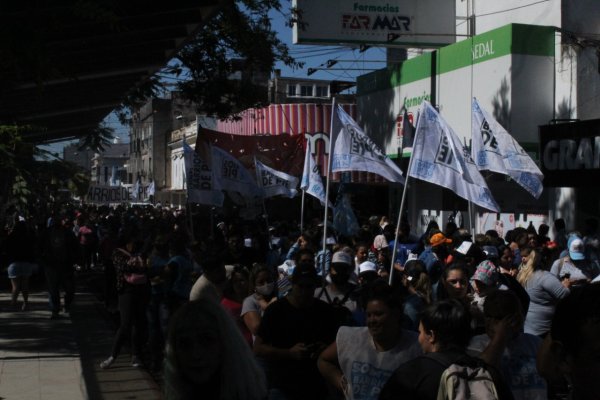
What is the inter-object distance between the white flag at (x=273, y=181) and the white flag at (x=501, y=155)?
224 inches

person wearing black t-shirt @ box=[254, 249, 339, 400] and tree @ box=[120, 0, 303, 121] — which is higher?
tree @ box=[120, 0, 303, 121]

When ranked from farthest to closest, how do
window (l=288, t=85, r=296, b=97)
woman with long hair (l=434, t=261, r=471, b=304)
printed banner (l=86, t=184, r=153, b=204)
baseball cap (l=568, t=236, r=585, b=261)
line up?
1. window (l=288, t=85, r=296, b=97)
2. printed banner (l=86, t=184, r=153, b=204)
3. baseball cap (l=568, t=236, r=585, b=261)
4. woman with long hair (l=434, t=261, r=471, b=304)

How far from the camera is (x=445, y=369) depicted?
3.52m

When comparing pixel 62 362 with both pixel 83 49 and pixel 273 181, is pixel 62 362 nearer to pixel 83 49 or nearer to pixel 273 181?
pixel 83 49

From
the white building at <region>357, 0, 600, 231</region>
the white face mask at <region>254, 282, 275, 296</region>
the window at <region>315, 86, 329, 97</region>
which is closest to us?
the white face mask at <region>254, 282, 275, 296</region>

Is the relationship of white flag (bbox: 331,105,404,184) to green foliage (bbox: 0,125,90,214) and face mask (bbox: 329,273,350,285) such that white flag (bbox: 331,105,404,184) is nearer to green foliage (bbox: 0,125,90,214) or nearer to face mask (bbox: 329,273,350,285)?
green foliage (bbox: 0,125,90,214)

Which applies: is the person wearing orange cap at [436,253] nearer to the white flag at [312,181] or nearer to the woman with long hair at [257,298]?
the woman with long hair at [257,298]

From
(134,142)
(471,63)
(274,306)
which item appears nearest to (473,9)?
(471,63)

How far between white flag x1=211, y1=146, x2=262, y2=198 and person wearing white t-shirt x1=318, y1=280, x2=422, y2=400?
1180 cm

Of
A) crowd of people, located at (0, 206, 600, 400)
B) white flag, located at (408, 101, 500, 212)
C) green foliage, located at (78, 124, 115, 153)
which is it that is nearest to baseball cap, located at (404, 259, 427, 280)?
crowd of people, located at (0, 206, 600, 400)

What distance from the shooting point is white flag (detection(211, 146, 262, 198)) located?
1644cm

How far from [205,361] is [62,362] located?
7.42 meters

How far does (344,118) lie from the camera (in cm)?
1255

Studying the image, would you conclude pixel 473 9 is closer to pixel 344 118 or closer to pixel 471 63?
pixel 471 63
